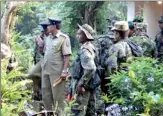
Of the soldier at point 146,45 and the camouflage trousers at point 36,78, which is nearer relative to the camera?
the soldier at point 146,45

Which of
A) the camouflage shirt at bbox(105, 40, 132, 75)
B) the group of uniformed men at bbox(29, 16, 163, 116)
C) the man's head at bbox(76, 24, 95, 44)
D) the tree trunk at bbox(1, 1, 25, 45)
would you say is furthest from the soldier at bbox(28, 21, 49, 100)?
the camouflage shirt at bbox(105, 40, 132, 75)

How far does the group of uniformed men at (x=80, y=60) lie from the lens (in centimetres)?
399

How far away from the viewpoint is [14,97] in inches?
106

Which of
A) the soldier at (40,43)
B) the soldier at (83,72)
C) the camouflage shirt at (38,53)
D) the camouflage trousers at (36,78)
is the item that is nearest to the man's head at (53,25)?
the soldier at (40,43)

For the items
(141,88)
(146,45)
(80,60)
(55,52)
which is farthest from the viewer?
(146,45)

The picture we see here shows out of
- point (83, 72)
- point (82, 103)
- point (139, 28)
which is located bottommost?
point (82, 103)

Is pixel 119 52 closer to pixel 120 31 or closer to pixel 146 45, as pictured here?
pixel 120 31

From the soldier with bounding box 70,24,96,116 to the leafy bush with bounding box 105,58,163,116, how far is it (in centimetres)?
106

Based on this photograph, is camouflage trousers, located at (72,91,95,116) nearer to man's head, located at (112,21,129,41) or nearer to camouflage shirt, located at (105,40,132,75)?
camouflage shirt, located at (105,40,132,75)

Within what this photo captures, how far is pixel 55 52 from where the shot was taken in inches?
186

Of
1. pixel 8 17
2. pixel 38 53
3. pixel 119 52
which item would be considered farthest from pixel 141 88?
pixel 38 53

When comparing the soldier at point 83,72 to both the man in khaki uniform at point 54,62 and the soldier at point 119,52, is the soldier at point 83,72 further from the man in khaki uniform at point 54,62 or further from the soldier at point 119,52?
the man in khaki uniform at point 54,62

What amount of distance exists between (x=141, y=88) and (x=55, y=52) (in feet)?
7.35

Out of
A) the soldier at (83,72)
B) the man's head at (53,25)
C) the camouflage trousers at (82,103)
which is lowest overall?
the camouflage trousers at (82,103)
